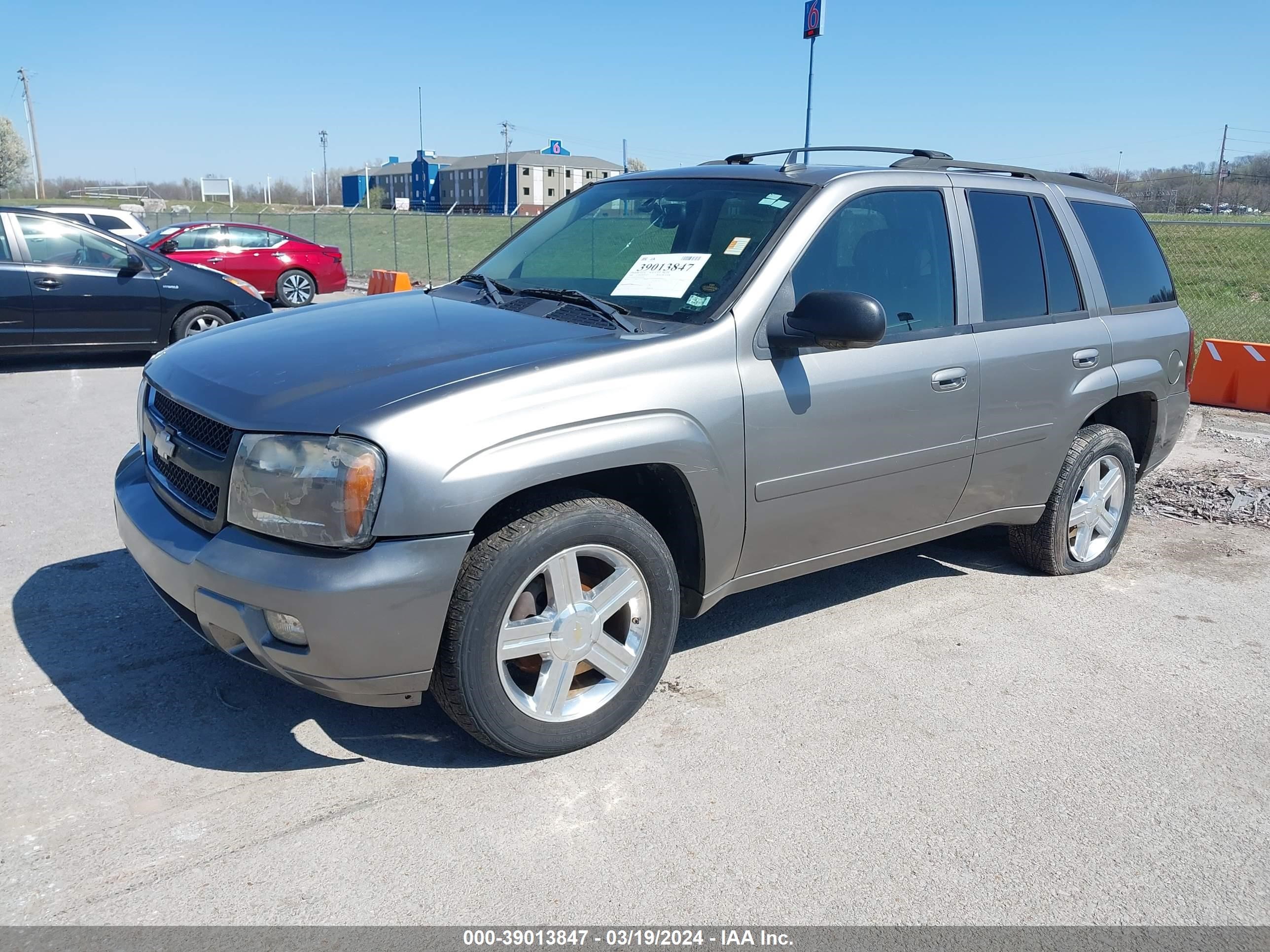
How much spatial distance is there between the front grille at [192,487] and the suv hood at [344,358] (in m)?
0.21

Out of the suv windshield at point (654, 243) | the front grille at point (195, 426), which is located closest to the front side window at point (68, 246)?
the suv windshield at point (654, 243)

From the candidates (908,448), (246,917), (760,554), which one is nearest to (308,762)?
(246,917)

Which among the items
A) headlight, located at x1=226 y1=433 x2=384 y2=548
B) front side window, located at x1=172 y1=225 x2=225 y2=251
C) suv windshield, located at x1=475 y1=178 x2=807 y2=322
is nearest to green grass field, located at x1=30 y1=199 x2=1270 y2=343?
front side window, located at x1=172 y1=225 x2=225 y2=251

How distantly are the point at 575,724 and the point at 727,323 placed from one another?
1.41m

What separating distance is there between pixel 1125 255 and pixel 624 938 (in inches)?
170

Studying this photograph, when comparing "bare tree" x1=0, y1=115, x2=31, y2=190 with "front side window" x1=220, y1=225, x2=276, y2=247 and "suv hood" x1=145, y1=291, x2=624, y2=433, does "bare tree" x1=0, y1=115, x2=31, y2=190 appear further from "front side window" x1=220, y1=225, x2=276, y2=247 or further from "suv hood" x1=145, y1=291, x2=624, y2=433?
"suv hood" x1=145, y1=291, x2=624, y2=433

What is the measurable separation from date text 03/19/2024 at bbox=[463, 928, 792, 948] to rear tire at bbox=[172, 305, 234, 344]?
30.2ft

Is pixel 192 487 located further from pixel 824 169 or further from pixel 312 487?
pixel 824 169

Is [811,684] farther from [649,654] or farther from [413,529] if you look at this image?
[413,529]

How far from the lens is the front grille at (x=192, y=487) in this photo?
3.00 metres

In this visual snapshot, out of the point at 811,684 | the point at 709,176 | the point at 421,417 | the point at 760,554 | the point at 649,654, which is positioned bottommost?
the point at 811,684

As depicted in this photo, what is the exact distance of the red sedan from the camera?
16609 mm

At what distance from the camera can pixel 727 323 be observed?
342 centimetres

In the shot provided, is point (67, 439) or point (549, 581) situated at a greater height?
point (549, 581)
